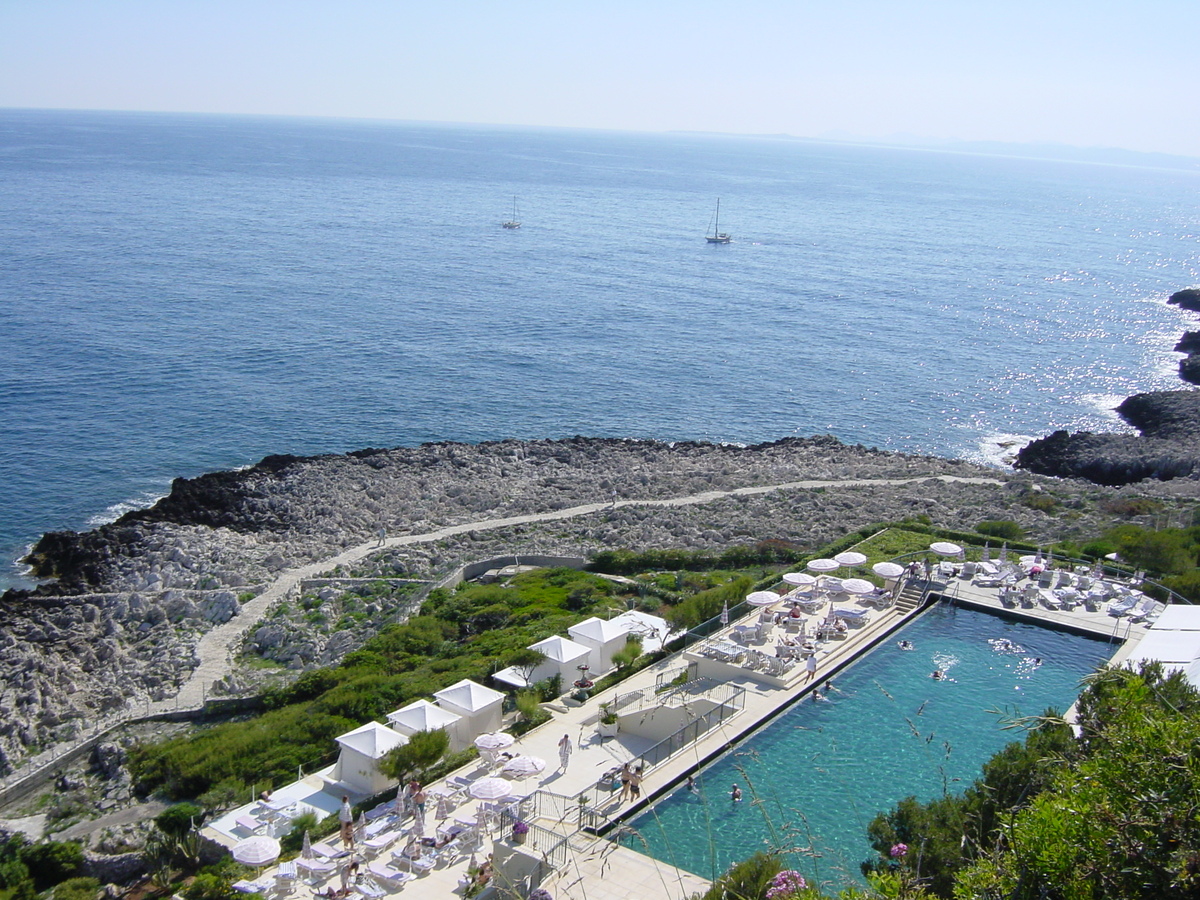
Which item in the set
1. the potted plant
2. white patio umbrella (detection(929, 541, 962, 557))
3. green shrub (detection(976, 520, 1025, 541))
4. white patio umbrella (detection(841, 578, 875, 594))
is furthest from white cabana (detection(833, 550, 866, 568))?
the potted plant

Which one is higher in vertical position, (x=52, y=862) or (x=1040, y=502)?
(x=1040, y=502)

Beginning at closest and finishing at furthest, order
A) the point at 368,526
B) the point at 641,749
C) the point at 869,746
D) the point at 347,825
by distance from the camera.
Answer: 1. the point at 347,825
2. the point at 869,746
3. the point at 641,749
4. the point at 368,526

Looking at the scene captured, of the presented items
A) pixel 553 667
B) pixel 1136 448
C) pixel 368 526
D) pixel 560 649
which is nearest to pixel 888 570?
pixel 560 649

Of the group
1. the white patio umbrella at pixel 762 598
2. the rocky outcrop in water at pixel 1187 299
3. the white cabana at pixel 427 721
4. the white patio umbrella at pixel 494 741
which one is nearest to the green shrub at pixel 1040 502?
the white patio umbrella at pixel 762 598

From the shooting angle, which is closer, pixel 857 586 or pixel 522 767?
pixel 522 767

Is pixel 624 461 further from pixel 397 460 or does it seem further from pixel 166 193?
pixel 166 193

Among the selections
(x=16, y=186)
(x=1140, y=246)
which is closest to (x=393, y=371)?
(x=16, y=186)

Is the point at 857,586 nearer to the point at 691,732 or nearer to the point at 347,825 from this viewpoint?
the point at 691,732
